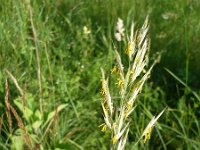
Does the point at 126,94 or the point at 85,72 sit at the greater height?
the point at 126,94

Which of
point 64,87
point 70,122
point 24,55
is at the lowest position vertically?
point 70,122

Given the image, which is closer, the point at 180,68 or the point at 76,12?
the point at 180,68

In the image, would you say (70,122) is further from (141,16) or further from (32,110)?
(141,16)

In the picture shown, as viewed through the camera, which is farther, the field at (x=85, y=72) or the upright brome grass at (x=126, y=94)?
the field at (x=85, y=72)

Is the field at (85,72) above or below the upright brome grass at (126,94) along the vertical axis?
below

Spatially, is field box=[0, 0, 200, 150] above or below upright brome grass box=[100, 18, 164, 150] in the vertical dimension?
below

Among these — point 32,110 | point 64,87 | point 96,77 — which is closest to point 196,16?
point 96,77

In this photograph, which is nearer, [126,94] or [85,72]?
[126,94]

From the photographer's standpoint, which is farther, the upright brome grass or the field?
the field
